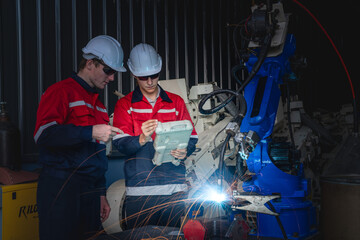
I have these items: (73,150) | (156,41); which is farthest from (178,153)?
(156,41)

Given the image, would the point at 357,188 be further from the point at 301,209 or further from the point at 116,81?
the point at 116,81

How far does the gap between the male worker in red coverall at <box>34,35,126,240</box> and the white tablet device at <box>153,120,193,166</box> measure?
31 cm

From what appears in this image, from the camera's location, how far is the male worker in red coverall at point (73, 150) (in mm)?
2176

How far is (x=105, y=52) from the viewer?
2615mm

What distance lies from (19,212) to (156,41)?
310 centimetres

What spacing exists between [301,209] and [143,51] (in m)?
1.97

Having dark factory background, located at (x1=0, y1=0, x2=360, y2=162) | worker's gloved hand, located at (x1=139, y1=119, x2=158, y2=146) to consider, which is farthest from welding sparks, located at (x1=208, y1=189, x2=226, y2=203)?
dark factory background, located at (x1=0, y1=0, x2=360, y2=162)

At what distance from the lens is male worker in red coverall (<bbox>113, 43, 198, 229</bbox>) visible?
264cm

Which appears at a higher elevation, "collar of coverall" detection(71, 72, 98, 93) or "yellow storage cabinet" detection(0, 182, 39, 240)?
"collar of coverall" detection(71, 72, 98, 93)

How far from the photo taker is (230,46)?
626 centimetres

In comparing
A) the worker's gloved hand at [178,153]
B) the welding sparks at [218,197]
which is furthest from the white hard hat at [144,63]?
the welding sparks at [218,197]

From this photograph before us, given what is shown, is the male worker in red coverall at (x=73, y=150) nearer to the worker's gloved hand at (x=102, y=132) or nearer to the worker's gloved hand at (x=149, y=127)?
the worker's gloved hand at (x=102, y=132)

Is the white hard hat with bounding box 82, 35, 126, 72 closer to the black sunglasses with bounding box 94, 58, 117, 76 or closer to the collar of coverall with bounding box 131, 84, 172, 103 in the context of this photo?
the black sunglasses with bounding box 94, 58, 117, 76

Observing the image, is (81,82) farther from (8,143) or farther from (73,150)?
(8,143)
